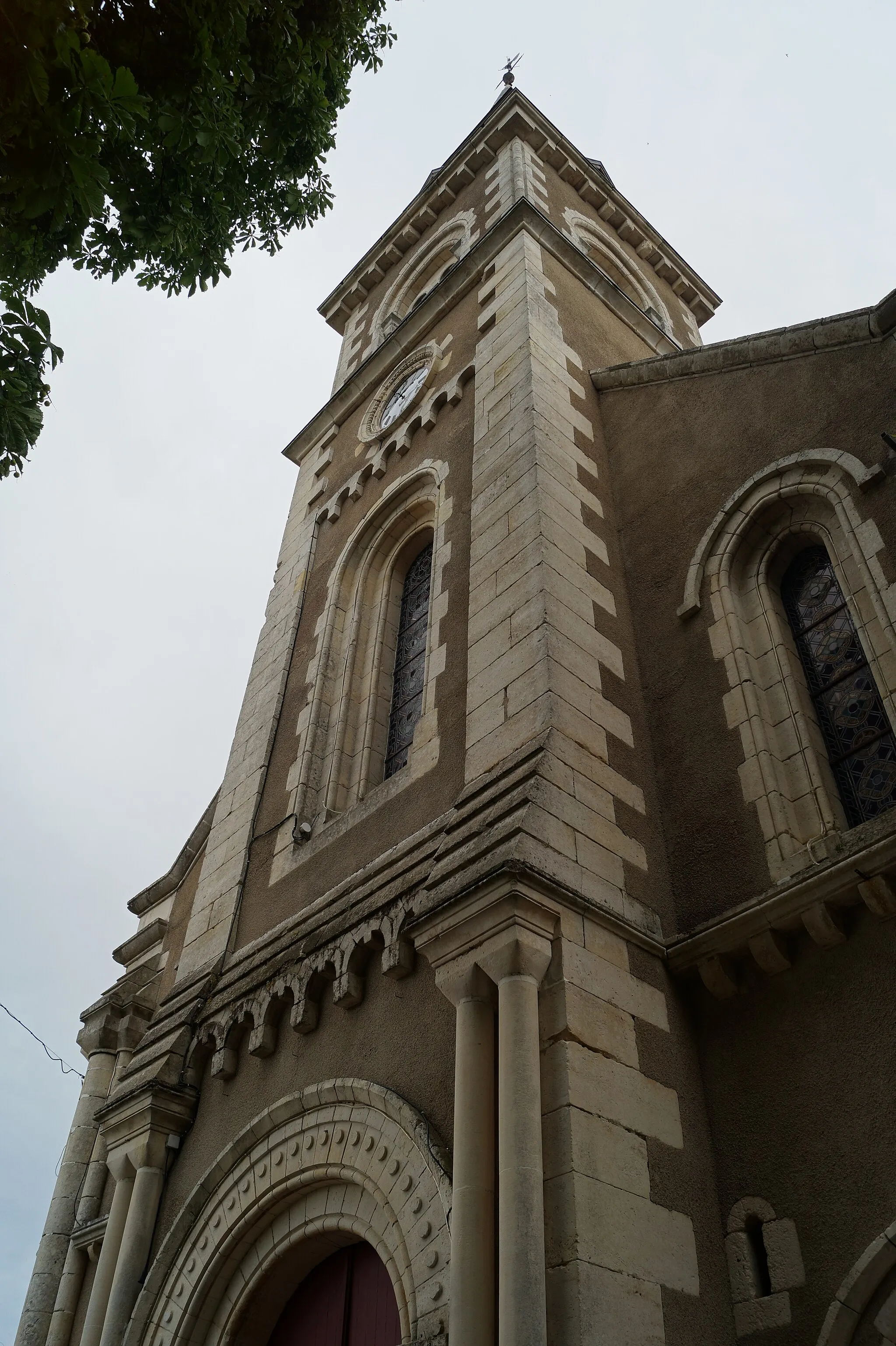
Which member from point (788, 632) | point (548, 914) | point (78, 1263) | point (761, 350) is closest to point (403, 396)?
point (761, 350)

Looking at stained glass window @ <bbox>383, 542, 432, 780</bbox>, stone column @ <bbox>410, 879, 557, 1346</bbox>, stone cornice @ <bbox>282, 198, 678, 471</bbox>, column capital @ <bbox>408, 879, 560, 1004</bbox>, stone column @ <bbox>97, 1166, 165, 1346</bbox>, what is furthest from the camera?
stone cornice @ <bbox>282, 198, 678, 471</bbox>

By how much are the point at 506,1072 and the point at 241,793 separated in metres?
5.94

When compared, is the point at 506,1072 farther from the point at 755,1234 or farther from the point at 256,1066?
the point at 256,1066

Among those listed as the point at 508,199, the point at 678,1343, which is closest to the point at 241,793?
the point at 678,1343

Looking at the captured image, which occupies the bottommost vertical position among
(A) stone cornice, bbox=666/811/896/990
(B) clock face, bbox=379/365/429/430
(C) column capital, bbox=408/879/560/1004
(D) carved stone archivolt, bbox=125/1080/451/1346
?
(D) carved stone archivolt, bbox=125/1080/451/1346

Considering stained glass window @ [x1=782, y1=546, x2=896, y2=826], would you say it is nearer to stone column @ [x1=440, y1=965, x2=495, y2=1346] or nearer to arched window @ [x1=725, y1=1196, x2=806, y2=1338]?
arched window @ [x1=725, y1=1196, x2=806, y2=1338]

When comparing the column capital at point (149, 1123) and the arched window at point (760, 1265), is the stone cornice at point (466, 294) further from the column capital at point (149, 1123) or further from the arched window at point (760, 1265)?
the arched window at point (760, 1265)

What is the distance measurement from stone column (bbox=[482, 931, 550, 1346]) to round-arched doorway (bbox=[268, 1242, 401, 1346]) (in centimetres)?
183

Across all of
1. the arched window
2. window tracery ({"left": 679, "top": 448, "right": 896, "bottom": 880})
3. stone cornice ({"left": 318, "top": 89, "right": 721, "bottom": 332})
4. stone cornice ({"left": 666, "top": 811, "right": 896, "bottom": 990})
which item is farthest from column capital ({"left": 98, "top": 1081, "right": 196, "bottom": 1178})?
stone cornice ({"left": 318, "top": 89, "right": 721, "bottom": 332})

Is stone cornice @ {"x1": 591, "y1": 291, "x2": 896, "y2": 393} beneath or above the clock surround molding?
beneath

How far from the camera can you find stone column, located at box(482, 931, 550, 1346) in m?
4.48

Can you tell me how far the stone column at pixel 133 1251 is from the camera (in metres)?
7.35

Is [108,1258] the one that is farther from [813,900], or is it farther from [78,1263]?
[813,900]

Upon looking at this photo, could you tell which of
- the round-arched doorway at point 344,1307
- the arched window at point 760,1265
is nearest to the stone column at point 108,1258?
the round-arched doorway at point 344,1307
